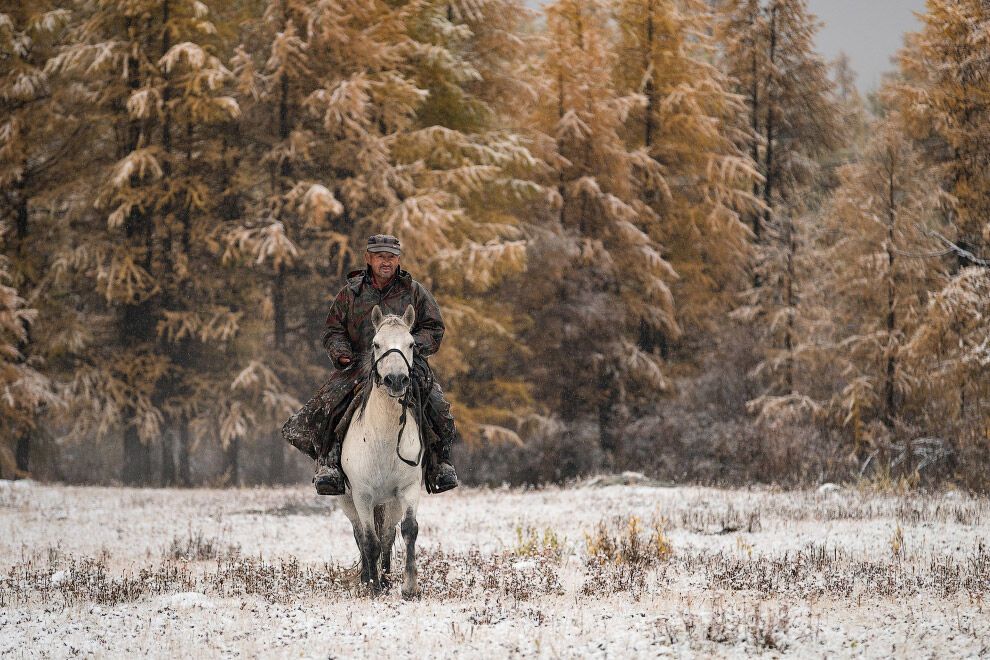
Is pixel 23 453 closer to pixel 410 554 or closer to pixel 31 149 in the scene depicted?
pixel 31 149

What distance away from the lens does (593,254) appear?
24547mm

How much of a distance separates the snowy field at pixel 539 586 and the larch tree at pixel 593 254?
9.14 m

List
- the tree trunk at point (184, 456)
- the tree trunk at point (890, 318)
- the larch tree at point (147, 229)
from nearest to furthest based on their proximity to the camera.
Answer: the tree trunk at point (890, 318) → the larch tree at point (147, 229) → the tree trunk at point (184, 456)

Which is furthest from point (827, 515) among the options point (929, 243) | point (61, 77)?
point (61, 77)

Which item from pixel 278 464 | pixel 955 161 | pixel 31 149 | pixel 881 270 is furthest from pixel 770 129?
pixel 31 149

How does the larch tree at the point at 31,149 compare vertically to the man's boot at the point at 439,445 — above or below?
above

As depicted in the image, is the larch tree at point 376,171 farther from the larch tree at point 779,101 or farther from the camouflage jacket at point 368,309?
the camouflage jacket at point 368,309

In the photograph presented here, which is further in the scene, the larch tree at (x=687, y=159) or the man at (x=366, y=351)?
the larch tree at (x=687, y=159)

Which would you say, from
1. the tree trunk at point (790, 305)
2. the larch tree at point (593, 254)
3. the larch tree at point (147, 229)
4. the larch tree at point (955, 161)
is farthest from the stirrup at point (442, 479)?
the tree trunk at point (790, 305)

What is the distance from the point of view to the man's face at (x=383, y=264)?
884 cm

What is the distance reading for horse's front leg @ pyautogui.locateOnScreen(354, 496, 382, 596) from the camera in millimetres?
8648

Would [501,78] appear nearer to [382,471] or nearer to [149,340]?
[149,340]

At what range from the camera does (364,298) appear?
8.99 m

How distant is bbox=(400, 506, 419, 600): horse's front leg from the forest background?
12867 mm
